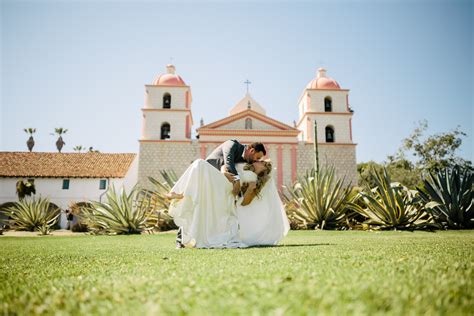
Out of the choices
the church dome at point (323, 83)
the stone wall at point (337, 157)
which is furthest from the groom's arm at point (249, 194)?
the church dome at point (323, 83)

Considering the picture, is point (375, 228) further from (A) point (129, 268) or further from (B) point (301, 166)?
(B) point (301, 166)

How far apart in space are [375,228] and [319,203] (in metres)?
2.05

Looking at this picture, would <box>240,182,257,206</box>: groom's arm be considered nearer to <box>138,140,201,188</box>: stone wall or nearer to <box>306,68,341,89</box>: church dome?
<box>138,140,201,188</box>: stone wall

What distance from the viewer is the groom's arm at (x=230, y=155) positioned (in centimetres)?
495

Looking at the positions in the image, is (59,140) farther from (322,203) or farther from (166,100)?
(322,203)

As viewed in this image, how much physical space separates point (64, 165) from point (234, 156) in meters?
34.4

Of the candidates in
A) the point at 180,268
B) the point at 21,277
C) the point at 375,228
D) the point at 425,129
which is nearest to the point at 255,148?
the point at 180,268

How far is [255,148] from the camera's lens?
5113mm

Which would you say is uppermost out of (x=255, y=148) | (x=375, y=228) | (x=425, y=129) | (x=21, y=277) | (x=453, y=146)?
(x=425, y=129)

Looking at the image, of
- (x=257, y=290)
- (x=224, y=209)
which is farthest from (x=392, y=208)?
(x=257, y=290)

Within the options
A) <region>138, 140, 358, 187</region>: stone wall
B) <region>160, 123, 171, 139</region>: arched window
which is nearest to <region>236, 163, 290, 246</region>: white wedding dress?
<region>138, 140, 358, 187</region>: stone wall

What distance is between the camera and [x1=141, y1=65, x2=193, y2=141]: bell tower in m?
32.7

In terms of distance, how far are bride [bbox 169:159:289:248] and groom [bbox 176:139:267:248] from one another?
0.30ft

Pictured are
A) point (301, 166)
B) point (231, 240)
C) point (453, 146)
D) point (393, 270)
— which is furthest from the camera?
point (453, 146)
